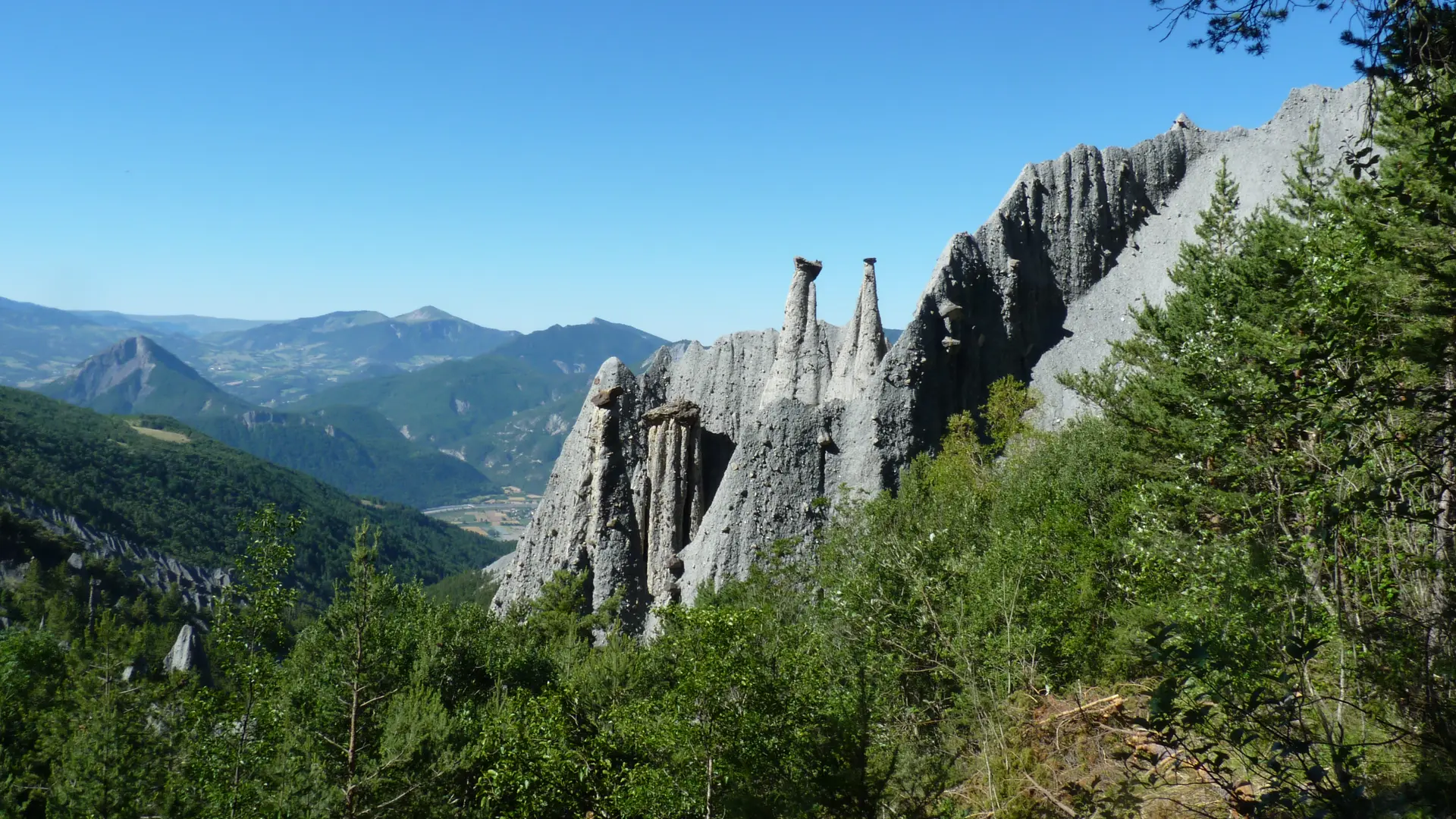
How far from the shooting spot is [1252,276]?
68.3 ft

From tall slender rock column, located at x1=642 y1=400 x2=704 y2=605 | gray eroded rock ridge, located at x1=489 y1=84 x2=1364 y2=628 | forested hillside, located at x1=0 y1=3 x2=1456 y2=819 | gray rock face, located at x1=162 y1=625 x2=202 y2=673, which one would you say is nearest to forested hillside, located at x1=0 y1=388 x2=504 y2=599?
gray rock face, located at x1=162 y1=625 x2=202 y2=673

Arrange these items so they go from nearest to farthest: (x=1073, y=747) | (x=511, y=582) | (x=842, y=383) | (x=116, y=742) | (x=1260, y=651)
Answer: (x=1260, y=651), (x=1073, y=747), (x=116, y=742), (x=842, y=383), (x=511, y=582)

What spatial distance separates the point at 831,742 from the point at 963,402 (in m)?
29.7

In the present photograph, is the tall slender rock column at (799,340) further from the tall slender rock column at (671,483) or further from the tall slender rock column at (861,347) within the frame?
the tall slender rock column at (671,483)

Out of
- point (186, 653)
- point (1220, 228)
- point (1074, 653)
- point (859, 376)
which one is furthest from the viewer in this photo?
point (186, 653)

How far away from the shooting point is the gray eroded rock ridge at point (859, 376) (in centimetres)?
3903

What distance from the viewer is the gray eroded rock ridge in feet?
128

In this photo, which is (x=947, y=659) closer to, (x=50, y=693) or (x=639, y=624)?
(x=639, y=624)

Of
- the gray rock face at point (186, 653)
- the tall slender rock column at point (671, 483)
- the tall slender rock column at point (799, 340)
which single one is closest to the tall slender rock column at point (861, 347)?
the tall slender rock column at point (799, 340)

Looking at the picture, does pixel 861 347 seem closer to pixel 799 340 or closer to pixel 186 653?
pixel 799 340

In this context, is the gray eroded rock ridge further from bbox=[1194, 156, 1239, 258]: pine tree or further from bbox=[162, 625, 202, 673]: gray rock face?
bbox=[162, 625, 202, 673]: gray rock face

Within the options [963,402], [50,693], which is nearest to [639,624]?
[963,402]

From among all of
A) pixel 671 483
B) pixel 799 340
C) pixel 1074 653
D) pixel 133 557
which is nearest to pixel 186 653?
pixel 671 483

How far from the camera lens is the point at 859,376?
41.2 meters
